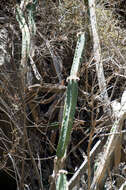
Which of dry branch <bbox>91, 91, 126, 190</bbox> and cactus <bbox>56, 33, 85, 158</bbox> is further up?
cactus <bbox>56, 33, 85, 158</bbox>

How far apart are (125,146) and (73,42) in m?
1.52

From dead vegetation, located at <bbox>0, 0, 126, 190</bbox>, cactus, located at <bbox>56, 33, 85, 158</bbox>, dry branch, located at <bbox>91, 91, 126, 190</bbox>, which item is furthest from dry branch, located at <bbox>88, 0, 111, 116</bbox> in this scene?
cactus, located at <bbox>56, 33, 85, 158</bbox>

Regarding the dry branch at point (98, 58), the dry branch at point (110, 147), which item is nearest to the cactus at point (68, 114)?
the dry branch at point (110, 147)

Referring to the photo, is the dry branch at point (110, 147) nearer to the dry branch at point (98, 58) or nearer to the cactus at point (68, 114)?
the dry branch at point (98, 58)

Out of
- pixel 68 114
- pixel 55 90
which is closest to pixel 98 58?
pixel 55 90

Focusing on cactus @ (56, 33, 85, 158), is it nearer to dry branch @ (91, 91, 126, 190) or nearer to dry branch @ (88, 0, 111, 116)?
dry branch @ (91, 91, 126, 190)

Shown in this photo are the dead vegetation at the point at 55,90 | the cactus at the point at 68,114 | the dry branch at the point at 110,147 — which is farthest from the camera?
the dead vegetation at the point at 55,90

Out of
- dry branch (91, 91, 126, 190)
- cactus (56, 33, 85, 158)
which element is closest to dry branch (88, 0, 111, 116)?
dry branch (91, 91, 126, 190)

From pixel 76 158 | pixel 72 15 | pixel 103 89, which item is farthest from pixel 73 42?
pixel 76 158

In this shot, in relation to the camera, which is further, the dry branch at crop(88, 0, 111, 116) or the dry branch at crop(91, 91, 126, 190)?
the dry branch at crop(88, 0, 111, 116)

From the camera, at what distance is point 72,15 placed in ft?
13.6

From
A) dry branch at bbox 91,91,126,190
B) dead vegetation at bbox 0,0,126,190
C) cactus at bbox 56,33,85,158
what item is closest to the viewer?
cactus at bbox 56,33,85,158

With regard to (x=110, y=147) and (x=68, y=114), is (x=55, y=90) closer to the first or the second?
(x=110, y=147)

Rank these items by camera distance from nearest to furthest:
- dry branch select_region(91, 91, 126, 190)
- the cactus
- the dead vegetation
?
the cactus, dry branch select_region(91, 91, 126, 190), the dead vegetation
